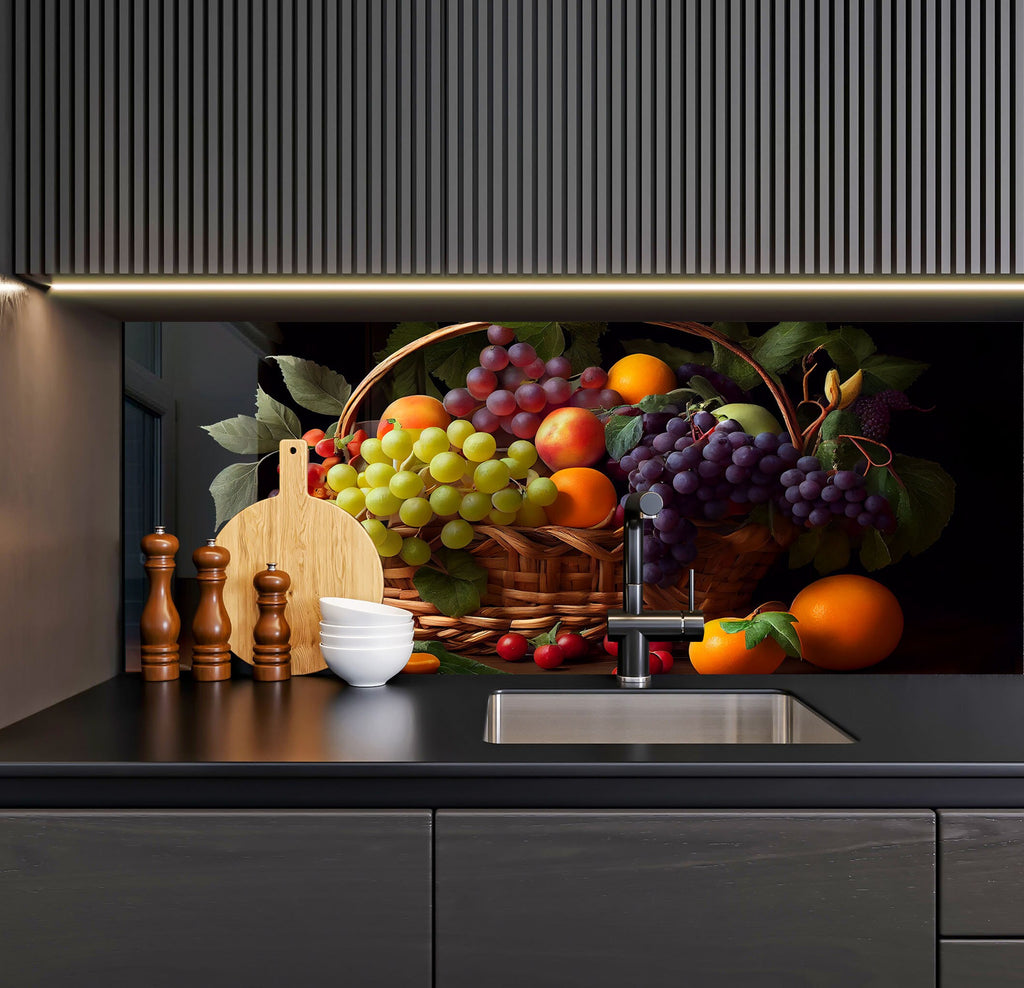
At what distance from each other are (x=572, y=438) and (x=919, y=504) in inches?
26.8

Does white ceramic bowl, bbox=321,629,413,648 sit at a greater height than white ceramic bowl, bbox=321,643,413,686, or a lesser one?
greater

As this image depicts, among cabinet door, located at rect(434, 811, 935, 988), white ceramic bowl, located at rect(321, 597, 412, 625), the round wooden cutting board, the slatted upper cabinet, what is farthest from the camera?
the round wooden cutting board

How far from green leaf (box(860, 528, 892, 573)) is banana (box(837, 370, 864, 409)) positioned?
A: 248 mm

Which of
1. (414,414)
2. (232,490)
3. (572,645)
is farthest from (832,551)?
(232,490)

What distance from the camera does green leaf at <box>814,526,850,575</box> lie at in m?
1.67

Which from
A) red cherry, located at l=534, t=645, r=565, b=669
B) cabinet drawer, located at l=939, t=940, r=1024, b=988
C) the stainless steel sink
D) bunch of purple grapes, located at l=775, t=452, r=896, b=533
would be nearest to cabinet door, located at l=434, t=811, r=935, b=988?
cabinet drawer, located at l=939, t=940, r=1024, b=988

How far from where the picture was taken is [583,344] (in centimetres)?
169

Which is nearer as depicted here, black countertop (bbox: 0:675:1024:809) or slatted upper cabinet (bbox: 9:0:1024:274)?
black countertop (bbox: 0:675:1024:809)

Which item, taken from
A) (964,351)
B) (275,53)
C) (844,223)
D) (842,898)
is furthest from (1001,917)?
(275,53)

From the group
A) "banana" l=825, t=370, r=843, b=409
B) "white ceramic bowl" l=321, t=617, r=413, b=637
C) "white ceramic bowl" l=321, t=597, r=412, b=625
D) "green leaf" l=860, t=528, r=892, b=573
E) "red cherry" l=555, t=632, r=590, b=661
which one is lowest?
"red cherry" l=555, t=632, r=590, b=661

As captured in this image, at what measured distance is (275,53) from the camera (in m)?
1.28

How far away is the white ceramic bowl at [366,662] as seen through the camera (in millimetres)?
1470

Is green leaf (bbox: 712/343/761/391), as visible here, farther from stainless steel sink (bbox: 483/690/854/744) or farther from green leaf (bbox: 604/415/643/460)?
stainless steel sink (bbox: 483/690/854/744)

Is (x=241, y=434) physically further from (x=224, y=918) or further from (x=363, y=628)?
(x=224, y=918)
